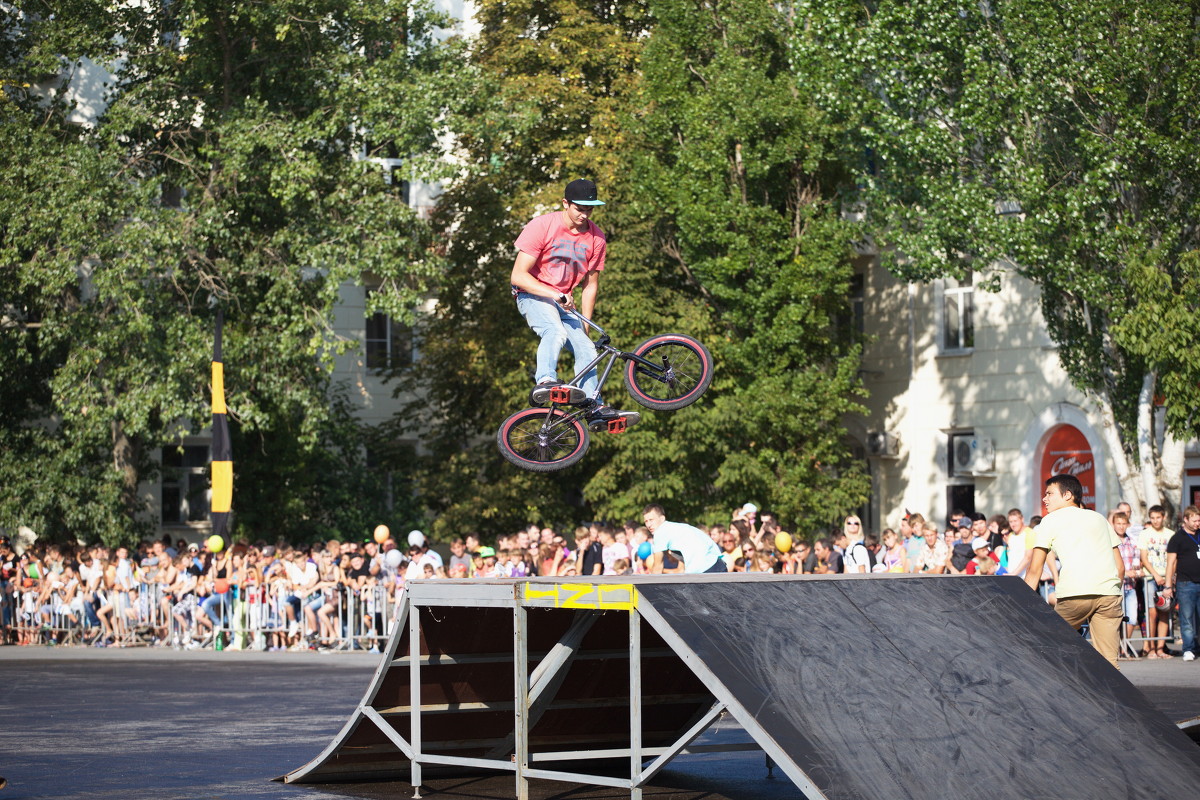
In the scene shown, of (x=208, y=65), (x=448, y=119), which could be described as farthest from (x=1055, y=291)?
(x=208, y=65)

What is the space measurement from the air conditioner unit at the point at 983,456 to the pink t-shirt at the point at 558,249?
20304mm

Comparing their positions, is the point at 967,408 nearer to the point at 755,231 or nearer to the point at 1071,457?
the point at 1071,457

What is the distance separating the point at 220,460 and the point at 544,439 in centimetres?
1508

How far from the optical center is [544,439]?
38.5 ft

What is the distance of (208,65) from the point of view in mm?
27125

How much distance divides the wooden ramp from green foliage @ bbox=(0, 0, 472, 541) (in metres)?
17.0

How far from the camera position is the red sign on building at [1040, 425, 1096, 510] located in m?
28.2

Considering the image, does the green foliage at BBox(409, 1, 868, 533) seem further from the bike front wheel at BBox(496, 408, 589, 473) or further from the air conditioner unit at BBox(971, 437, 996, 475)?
the bike front wheel at BBox(496, 408, 589, 473)

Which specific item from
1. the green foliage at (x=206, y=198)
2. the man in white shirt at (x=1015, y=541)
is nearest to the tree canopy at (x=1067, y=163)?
the man in white shirt at (x=1015, y=541)

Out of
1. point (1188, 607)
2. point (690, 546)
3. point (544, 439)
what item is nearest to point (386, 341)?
point (1188, 607)

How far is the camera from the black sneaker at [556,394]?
37.1 feet

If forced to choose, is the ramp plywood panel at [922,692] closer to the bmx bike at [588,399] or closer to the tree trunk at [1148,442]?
the bmx bike at [588,399]

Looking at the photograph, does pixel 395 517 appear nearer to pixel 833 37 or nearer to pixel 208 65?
pixel 208 65

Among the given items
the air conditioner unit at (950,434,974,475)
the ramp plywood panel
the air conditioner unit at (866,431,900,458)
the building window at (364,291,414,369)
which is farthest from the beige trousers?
the building window at (364,291,414,369)
